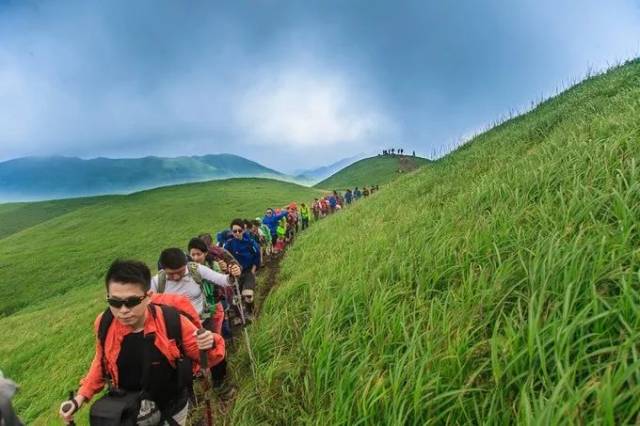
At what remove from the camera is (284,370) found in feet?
12.8

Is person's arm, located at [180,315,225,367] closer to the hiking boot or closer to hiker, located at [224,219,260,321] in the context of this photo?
the hiking boot

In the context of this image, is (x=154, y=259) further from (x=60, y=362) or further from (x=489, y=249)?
(x=489, y=249)

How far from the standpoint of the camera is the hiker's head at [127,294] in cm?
308

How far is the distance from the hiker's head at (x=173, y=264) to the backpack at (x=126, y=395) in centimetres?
200

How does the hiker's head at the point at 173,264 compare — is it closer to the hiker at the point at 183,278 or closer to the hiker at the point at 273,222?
the hiker at the point at 183,278

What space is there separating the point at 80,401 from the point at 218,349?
1.27 m

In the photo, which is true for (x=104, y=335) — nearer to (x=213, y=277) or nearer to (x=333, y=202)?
(x=213, y=277)

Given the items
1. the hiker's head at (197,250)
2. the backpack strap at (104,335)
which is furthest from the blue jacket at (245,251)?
the backpack strap at (104,335)

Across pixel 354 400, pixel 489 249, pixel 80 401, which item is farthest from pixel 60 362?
pixel 489 249

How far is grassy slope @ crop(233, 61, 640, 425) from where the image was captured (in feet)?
7.28

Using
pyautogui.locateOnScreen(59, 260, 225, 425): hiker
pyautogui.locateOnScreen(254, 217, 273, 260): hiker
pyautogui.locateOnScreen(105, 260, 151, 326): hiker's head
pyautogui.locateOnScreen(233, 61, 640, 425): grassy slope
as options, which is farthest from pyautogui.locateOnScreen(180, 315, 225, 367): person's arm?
pyautogui.locateOnScreen(254, 217, 273, 260): hiker

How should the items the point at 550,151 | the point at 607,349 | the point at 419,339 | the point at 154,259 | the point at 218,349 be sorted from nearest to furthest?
the point at 607,349 < the point at 419,339 < the point at 218,349 < the point at 550,151 < the point at 154,259

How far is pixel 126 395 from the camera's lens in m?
3.05

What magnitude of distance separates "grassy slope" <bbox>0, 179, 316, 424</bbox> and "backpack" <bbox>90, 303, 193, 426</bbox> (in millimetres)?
3105
